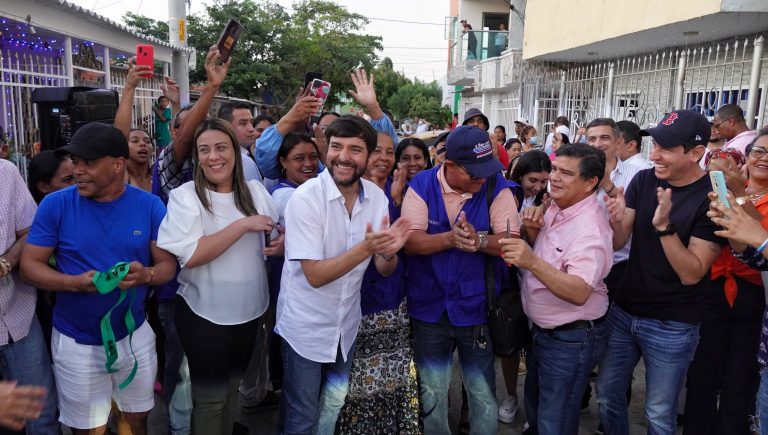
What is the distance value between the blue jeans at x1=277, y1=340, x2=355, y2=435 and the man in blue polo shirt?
70cm

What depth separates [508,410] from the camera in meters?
3.86

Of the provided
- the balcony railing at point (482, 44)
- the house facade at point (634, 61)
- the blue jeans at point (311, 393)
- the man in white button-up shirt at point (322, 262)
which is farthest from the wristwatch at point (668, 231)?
the balcony railing at point (482, 44)

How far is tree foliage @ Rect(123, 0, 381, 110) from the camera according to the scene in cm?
2212

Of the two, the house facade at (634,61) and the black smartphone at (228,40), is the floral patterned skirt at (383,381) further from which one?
the house facade at (634,61)

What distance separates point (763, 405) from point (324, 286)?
209 centimetres

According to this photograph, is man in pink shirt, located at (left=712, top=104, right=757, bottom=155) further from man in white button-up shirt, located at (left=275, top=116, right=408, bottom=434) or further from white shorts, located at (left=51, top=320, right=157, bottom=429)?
white shorts, located at (left=51, top=320, right=157, bottom=429)

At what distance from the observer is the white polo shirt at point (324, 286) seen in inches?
103

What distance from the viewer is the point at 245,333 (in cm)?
289

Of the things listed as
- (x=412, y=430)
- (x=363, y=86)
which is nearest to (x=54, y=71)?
(x=363, y=86)

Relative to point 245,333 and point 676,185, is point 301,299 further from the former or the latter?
point 676,185

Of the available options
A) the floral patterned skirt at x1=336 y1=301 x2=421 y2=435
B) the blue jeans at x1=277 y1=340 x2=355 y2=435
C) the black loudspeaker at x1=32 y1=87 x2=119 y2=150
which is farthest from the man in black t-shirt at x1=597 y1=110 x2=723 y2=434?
the black loudspeaker at x1=32 y1=87 x2=119 y2=150

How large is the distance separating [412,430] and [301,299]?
3.70ft

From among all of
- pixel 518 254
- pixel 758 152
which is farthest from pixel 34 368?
pixel 758 152

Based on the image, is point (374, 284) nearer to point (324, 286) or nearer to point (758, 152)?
point (324, 286)
